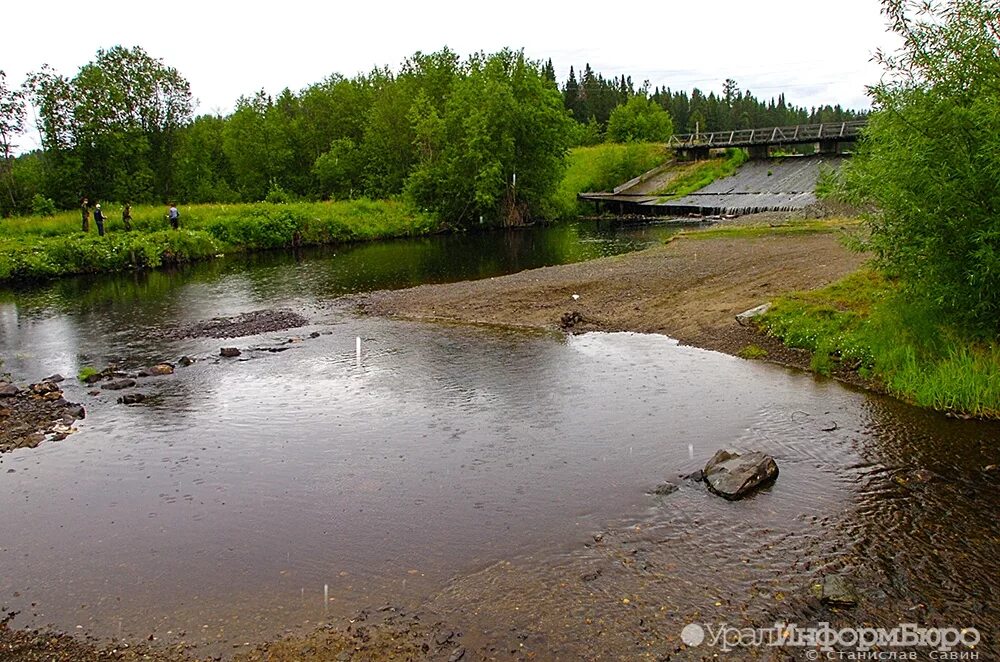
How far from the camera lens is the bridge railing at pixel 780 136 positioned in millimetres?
72250

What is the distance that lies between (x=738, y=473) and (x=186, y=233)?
45007mm

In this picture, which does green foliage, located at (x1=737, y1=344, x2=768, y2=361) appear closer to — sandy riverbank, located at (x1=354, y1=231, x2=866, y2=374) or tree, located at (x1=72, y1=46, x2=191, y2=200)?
sandy riverbank, located at (x1=354, y1=231, x2=866, y2=374)

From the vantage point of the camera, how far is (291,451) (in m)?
14.5

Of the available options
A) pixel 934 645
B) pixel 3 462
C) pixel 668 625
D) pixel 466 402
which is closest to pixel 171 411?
pixel 3 462

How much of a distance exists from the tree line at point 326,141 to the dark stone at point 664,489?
179 ft

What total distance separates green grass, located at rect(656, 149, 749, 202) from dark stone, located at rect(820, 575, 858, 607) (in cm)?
6691

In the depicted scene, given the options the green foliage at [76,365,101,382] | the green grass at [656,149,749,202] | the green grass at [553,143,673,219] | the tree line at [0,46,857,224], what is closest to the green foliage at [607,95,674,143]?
the green grass at [553,143,673,219]

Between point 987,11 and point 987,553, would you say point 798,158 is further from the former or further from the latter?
point 987,553

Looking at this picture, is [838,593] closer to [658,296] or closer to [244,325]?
[658,296]

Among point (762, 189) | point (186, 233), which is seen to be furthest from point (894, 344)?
point (762, 189)

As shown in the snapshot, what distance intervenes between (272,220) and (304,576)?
48.1 metres

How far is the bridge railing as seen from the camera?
72250mm

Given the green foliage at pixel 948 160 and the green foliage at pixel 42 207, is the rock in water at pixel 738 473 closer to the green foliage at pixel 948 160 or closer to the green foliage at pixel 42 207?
the green foliage at pixel 948 160

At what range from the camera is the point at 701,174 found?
78812 mm
